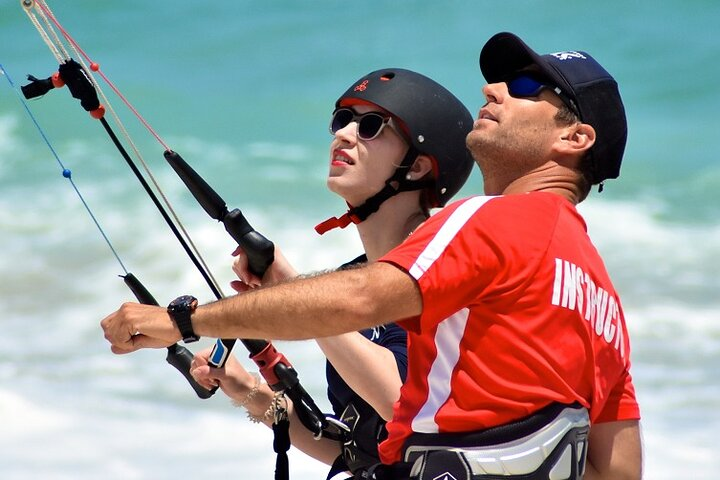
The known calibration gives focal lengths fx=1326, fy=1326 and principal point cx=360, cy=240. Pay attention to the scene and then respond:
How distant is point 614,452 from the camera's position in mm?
2998

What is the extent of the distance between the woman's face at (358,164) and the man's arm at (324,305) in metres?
1.26

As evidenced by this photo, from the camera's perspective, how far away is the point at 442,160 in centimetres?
395

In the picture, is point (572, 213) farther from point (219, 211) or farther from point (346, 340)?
point (219, 211)

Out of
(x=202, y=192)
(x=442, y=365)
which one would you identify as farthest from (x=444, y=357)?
(x=202, y=192)

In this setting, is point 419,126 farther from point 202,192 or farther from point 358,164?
point 202,192

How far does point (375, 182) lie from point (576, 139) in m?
0.91

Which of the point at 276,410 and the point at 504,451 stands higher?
the point at 276,410

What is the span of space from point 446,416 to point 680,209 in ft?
31.5

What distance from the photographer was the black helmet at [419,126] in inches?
151

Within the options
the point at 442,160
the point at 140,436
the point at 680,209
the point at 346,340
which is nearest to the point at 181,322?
the point at 346,340

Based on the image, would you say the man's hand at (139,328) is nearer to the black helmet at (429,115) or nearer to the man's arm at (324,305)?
the man's arm at (324,305)

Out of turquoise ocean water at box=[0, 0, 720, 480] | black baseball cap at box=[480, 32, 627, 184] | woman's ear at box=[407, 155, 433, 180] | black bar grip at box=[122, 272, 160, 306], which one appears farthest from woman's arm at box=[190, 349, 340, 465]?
turquoise ocean water at box=[0, 0, 720, 480]

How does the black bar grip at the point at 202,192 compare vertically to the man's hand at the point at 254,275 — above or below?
above

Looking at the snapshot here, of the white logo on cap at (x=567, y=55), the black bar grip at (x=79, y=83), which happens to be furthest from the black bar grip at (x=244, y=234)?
the white logo on cap at (x=567, y=55)
